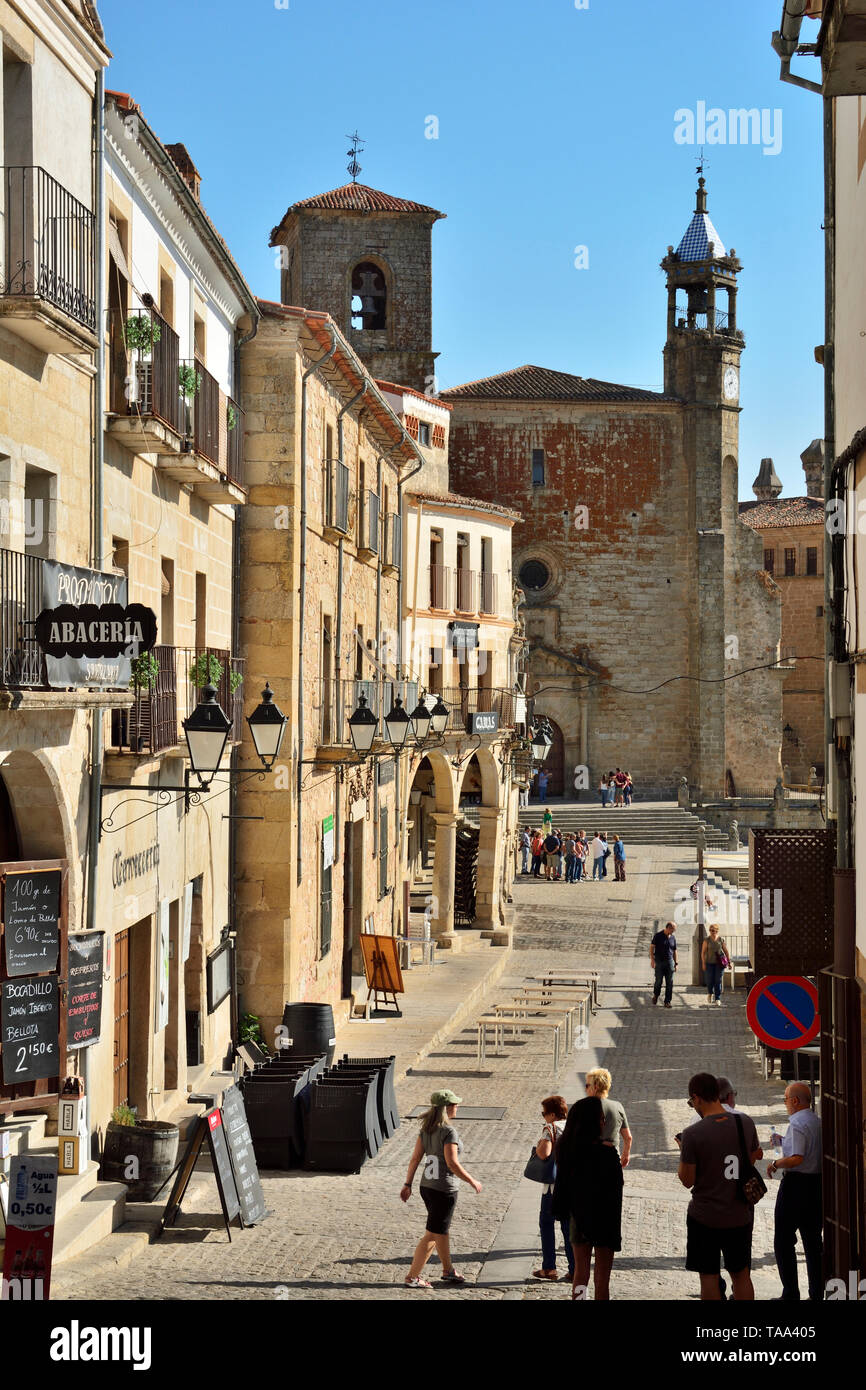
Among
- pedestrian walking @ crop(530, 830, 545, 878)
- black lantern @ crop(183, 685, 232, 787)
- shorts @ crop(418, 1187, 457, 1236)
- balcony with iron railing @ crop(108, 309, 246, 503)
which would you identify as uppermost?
balcony with iron railing @ crop(108, 309, 246, 503)

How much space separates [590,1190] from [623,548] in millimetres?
49282

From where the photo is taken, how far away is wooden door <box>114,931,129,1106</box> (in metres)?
13.6

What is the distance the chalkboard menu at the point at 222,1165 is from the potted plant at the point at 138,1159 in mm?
783

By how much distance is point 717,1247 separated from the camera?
855cm

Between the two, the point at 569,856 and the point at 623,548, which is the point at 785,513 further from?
the point at 569,856

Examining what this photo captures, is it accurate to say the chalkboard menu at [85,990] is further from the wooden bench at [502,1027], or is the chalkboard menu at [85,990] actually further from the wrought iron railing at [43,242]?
the wooden bench at [502,1027]

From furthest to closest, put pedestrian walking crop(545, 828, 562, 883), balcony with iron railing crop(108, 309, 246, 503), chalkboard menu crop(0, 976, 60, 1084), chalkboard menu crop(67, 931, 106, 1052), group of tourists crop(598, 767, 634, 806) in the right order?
group of tourists crop(598, 767, 634, 806) < pedestrian walking crop(545, 828, 562, 883) < balcony with iron railing crop(108, 309, 246, 503) < chalkboard menu crop(67, 931, 106, 1052) < chalkboard menu crop(0, 976, 60, 1084)

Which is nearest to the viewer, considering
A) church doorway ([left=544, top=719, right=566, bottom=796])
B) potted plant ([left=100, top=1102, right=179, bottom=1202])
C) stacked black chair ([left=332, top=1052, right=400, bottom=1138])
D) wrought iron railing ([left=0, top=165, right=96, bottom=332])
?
wrought iron railing ([left=0, top=165, right=96, bottom=332])

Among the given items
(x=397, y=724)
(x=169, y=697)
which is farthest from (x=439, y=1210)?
(x=397, y=724)

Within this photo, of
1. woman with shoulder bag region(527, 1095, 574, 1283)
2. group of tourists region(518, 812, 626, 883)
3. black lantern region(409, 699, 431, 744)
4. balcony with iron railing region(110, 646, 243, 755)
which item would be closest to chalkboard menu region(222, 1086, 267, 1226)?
woman with shoulder bag region(527, 1095, 574, 1283)

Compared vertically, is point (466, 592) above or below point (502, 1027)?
above

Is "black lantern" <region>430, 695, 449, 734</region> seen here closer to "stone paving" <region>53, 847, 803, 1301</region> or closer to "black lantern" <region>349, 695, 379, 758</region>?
"stone paving" <region>53, 847, 803, 1301</region>

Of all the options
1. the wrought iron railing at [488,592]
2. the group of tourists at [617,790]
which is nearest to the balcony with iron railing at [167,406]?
the wrought iron railing at [488,592]

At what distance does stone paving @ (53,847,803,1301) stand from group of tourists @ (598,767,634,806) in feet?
89.4
